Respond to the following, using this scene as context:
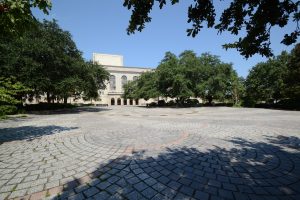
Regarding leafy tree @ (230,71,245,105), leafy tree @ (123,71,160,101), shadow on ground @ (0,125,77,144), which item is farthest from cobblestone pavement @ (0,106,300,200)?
leafy tree @ (230,71,245,105)

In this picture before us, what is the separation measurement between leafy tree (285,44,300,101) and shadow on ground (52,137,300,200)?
23834 mm

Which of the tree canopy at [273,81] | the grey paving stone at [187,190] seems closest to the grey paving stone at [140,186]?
the grey paving stone at [187,190]

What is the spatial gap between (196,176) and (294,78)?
28169mm

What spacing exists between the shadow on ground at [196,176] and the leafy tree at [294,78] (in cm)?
2383

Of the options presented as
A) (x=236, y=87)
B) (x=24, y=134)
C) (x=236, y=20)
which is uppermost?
(x=236, y=87)

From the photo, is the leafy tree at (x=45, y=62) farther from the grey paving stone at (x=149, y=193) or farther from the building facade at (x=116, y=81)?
the building facade at (x=116, y=81)

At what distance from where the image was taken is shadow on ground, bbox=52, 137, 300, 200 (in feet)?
10.1

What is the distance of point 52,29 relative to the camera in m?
21.1

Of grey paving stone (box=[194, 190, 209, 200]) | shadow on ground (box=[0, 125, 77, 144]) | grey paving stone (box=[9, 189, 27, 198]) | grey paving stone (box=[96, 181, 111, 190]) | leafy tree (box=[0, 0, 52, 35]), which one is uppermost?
leafy tree (box=[0, 0, 52, 35])

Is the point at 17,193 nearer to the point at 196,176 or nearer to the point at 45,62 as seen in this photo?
the point at 196,176

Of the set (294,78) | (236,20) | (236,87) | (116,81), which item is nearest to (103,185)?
(236,20)

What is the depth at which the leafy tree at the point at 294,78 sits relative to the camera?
23.1 m

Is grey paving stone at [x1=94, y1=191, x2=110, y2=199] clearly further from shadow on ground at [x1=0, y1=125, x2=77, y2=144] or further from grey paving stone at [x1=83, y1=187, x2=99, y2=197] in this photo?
shadow on ground at [x1=0, y1=125, x2=77, y2=144]

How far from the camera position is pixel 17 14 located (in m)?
4.02
